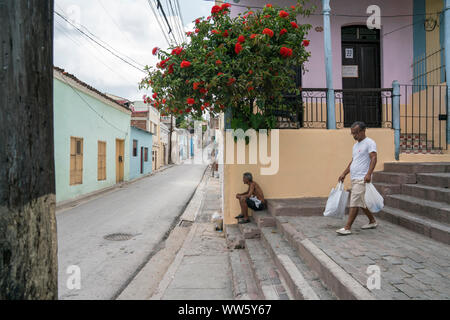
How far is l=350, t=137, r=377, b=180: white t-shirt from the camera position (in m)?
3.97

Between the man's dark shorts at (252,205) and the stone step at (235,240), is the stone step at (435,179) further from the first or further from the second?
the stone step at (235,240)

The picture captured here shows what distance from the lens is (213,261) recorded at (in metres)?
4.73

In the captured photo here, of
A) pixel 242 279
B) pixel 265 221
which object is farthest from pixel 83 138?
pixel 242 279

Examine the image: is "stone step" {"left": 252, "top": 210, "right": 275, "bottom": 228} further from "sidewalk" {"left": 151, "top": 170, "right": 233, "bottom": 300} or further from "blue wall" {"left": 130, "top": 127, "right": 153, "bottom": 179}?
"blue wall" {"left": 130, "top": 127, "right": 153, "bottom": 179}

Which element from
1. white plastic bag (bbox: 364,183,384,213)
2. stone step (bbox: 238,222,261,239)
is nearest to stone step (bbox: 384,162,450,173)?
white plastic bag (bbox: 364,183,384,213)

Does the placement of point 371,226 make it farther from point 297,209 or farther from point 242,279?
point 242,279

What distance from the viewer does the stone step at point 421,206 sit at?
12.7ft

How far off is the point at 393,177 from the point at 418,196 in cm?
70

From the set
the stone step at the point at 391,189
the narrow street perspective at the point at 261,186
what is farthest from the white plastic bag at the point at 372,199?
the stone step at the point at 391,189

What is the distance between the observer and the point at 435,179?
4746 mm

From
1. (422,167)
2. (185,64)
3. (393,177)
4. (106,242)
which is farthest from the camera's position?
(106,242)

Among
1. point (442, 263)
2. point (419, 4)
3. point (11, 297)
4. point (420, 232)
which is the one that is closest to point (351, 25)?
point (419, 4)

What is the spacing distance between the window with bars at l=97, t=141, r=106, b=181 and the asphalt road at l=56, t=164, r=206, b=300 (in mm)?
4483

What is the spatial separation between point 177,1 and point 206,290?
876 cm
